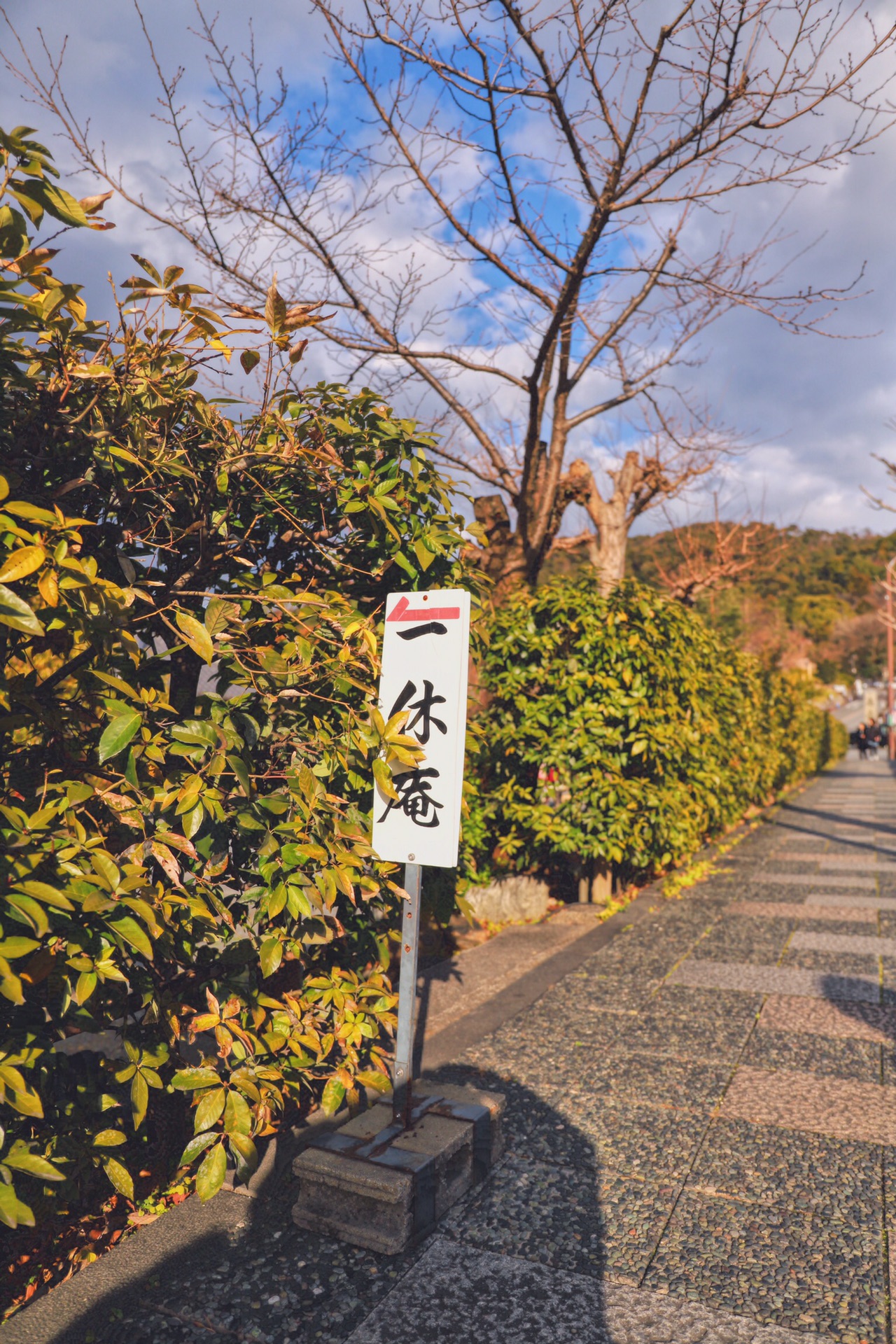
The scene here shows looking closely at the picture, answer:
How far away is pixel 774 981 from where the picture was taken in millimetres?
5000

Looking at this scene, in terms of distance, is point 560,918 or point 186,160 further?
point 560,918

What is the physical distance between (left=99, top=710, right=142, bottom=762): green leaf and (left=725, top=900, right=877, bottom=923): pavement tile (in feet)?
19.7

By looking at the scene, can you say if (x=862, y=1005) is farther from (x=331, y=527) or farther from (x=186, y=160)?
(x=186, y=160)

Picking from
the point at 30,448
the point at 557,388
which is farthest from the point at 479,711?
the point at 30,448

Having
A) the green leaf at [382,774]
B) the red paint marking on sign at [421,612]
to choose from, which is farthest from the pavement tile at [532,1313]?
the red paint marking on sign at [421,612]

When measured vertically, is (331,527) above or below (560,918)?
above

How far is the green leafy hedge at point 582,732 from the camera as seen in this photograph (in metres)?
6.23

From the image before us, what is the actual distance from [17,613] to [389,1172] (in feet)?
6.09

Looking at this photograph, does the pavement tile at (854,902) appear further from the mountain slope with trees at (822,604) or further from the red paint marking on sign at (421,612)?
the mountain slope with trees at (822,604)

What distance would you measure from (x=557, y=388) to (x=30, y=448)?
17.5 ft

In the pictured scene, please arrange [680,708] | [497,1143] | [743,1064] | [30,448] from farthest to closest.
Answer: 1. [680,708]
2. [743,1064]
3. [497,1143]
4. [30,448]

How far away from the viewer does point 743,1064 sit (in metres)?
3.79

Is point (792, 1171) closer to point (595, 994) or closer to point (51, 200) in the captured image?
point (595, 994)

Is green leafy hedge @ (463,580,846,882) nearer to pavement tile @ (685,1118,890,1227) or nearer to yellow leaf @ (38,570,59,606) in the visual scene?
pavement tile @ (685,1118,890,1227)
